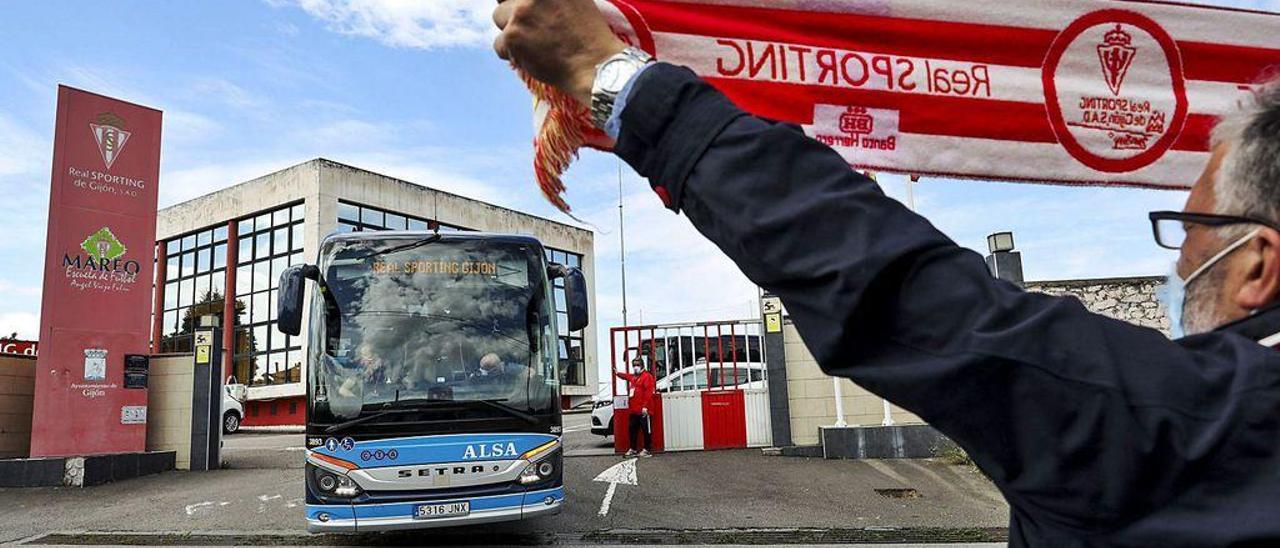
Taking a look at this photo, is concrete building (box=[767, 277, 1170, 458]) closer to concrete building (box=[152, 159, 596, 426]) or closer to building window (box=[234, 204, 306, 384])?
concrete building (box=[152, 159, 596, 426])

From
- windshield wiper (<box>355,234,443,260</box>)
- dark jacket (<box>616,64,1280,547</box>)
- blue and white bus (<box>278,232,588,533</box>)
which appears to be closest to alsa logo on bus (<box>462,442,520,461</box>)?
blue and white bus (<box>278,232,588,533</box>)

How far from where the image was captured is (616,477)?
513 inches

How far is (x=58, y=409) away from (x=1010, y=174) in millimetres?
15627

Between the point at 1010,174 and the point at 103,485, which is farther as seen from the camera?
the point at 103,485

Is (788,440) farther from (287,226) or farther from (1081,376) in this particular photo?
(287,226)

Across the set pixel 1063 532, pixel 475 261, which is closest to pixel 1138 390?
pixel 1063 532

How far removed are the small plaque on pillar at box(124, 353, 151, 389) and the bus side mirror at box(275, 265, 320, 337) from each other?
8.04 m

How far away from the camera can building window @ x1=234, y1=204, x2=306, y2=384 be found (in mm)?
30766

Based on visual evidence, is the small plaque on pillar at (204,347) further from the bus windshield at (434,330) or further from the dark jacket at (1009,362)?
the dark jacket at (1009,362)

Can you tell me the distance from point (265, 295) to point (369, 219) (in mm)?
4675

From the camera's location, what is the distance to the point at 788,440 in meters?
15.2

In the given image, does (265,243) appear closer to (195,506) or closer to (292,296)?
(195,506)

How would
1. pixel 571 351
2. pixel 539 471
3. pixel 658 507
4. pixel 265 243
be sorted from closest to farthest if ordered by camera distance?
pixel 539 471, pixel 658 507, pixel 265 243, pixel 571 351

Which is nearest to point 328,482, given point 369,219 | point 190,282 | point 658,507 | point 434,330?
point 434,330
